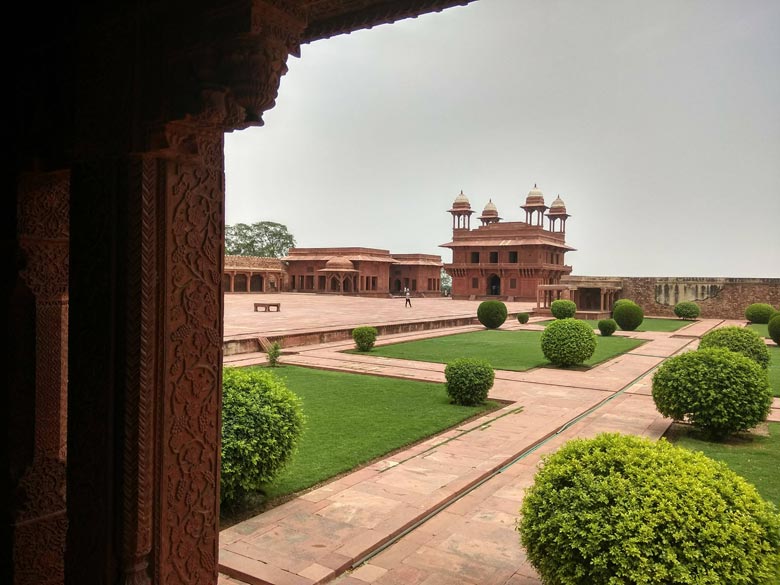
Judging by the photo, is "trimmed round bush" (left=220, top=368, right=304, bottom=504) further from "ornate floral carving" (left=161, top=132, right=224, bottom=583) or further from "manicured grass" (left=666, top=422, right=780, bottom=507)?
"manicured grass" (left=666, top=422, right=780, bottom=507)

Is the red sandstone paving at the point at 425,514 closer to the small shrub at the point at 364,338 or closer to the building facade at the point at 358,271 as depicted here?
the small shrub at the point at 364,338

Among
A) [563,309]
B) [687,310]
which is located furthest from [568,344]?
[687,310]

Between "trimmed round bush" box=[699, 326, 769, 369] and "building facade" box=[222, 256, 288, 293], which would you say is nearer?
"trimmed round bush" box=[699, 326, 769, 369]

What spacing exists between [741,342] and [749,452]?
4.99m

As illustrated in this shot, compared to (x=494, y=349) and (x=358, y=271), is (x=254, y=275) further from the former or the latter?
(x=494, y=349)

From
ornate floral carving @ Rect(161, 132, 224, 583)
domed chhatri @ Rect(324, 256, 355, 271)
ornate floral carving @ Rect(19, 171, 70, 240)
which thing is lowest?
ornate floral carving @ Rect(161, 132, 224, 583)

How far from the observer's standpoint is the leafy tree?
56.8m

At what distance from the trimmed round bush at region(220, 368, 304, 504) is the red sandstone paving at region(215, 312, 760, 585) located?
0.28 metres

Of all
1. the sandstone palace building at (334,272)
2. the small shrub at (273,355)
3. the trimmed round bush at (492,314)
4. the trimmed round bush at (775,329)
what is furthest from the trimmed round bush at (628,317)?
the sandstone palace building at (334,272)

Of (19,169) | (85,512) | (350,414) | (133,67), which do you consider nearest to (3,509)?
(85,512)

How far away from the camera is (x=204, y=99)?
1.77m

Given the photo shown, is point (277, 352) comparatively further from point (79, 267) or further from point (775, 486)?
point (79, 267)

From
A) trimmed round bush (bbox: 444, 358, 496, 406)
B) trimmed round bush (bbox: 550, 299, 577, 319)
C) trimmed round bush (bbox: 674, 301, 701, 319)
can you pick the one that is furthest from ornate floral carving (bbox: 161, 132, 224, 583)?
trimmed round bush (bbox: 674, 301, 701, 319)

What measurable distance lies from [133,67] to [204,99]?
38cm
